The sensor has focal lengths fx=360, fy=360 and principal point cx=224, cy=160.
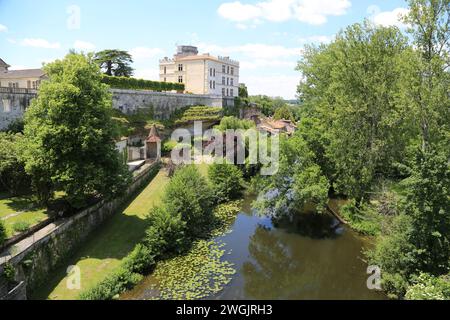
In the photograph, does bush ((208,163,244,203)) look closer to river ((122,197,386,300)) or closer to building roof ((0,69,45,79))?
river ((122,197,386,300))

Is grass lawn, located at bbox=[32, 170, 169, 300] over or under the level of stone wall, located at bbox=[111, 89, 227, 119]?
under

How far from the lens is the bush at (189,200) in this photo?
21956 millimetres

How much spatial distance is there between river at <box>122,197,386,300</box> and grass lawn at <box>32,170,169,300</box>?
2.09 meters

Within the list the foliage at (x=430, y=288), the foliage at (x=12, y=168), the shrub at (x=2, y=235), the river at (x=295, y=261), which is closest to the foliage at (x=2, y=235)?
the shrub at (x=2, y=235)

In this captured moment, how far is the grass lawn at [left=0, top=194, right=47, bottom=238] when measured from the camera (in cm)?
1819

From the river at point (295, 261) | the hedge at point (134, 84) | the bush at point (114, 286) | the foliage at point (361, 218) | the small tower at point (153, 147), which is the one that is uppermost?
the hedge at point (134, 84)

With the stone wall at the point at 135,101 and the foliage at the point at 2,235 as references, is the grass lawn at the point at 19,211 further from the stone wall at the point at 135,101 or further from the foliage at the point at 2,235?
the stone wall at the point at 135,101

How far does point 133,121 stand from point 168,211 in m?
26.4

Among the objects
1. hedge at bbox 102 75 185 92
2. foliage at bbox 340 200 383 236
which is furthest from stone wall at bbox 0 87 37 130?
foliage at bbox 340 200 383 236

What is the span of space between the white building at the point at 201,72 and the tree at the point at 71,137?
42.9m

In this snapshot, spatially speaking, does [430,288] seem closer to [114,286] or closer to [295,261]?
[295,261]

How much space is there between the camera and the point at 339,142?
80.4 feet
